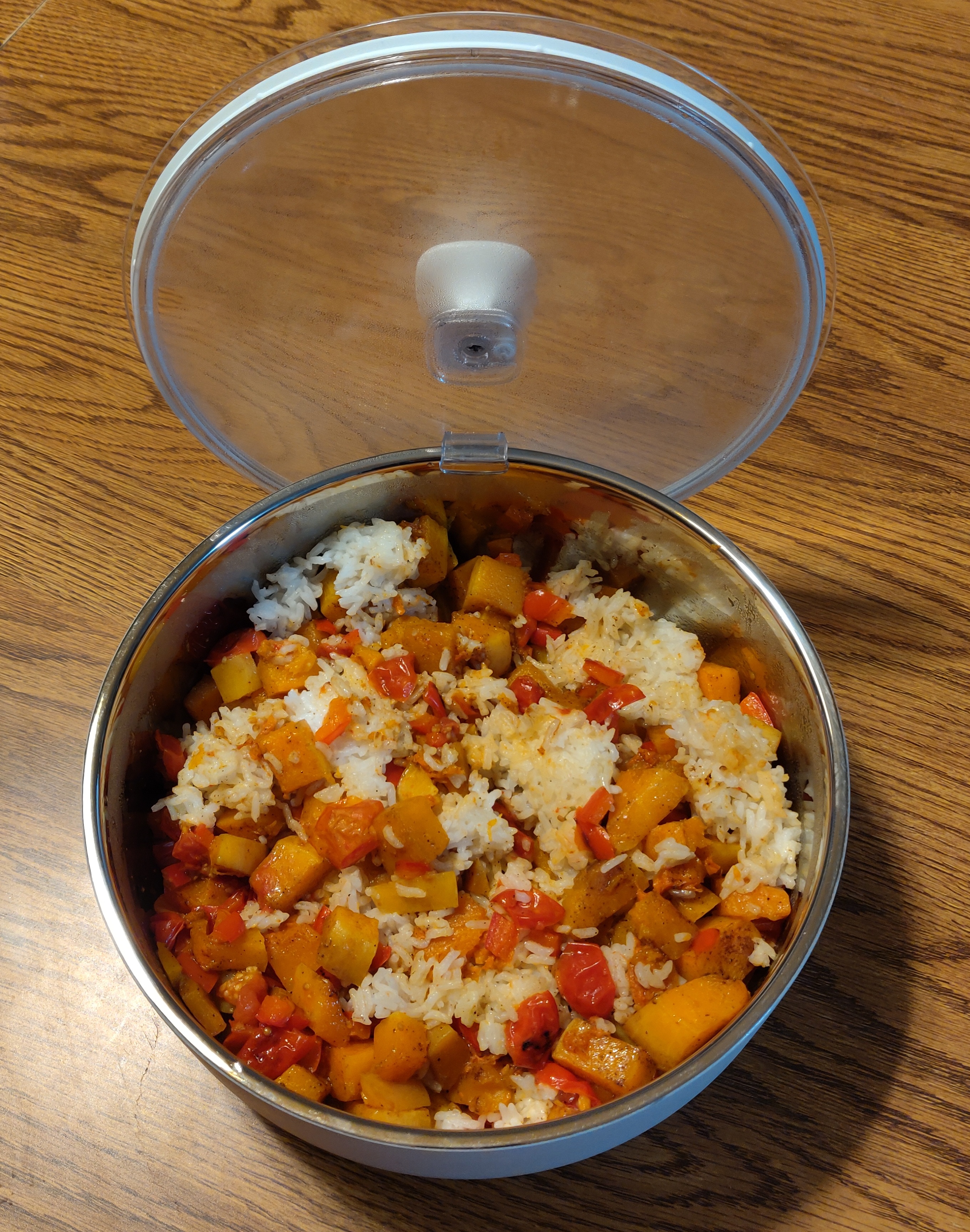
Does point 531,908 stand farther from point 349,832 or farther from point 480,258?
point 480,258

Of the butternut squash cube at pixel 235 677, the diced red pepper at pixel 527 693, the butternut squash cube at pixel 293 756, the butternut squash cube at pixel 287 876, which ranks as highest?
the diced red pepper at pixel 527 693

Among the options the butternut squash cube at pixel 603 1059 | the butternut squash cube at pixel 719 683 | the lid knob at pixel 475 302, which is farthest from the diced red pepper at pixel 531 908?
the lid knob at pixel 475 302

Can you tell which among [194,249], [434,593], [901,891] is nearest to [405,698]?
[434,593]

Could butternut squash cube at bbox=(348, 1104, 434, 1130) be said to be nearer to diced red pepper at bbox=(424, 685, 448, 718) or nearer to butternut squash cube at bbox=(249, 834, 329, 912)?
butternut squash cube at bbox=(249, 834, 329, 912)

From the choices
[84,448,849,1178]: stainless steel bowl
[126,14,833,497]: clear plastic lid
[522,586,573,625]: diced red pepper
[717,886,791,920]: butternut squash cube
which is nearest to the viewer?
[84,448,849,1178]: stainless steel bowl

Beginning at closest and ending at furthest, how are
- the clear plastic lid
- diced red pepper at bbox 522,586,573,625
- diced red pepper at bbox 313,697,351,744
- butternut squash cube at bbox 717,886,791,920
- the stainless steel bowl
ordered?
the stainless steel bowl, the clear plastic lid, butternut squash cube at bbox 717,886,791,920, diced red pepper at bbox 313,697,351,744, diced red pepper at bbox 522,586,573,625

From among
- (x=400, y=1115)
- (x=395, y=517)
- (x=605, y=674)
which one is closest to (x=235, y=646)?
(x=395, y=517)

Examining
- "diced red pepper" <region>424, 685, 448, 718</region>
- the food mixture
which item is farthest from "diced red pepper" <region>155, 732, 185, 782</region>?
"diced red pepper" <region>424, 685, 448, 718</region>

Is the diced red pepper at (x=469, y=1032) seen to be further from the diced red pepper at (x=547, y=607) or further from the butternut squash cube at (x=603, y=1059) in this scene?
the diced red pepper at (x=547, y=607)
